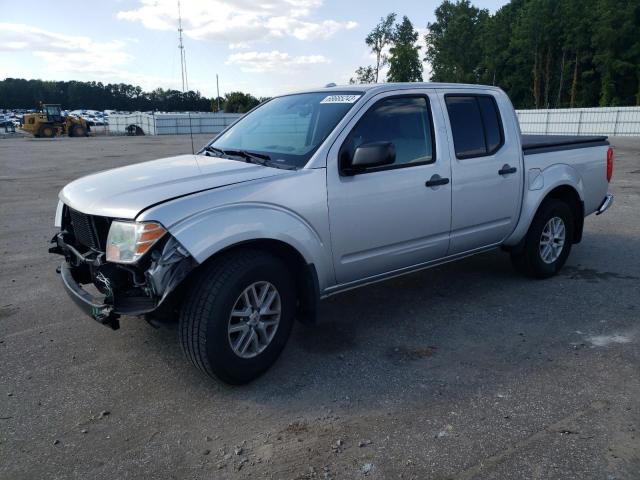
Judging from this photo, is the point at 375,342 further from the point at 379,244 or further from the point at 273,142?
the point at 273,142

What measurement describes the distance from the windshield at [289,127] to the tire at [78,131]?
4270 cm

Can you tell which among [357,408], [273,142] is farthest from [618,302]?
[273,142]

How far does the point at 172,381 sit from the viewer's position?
3.44 metres

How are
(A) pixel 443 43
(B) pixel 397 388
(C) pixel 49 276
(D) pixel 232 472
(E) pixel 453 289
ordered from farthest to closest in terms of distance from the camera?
(A) pixel 443 43 → (C) pixel 49 276 → (E) pixel 453 289 → (B) pixel 397 388 → (D) pixel 232 472

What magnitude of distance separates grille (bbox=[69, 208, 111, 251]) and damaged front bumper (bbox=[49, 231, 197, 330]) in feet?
0.21

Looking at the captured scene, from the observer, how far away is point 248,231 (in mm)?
3148

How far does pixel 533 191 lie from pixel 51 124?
143ft

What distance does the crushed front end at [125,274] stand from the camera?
9.51ft

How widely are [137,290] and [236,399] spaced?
2.96ft

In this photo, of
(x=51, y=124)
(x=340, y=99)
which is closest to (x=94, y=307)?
(x=340, y=99)

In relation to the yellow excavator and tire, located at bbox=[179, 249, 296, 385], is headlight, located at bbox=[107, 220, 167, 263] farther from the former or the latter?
the yellow excavator

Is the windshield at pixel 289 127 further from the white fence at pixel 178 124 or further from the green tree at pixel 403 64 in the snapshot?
the green tree at pixel 403 64

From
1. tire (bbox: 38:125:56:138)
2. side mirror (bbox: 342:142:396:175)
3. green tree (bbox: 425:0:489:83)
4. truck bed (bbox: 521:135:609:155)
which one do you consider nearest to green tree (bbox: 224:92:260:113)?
tire (bbox: 38:125:56:138)

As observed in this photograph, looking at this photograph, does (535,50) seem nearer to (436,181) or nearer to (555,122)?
(555,122)
